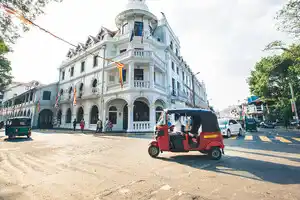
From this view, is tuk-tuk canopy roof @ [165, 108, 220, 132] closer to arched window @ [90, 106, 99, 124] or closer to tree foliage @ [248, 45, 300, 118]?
arched window @ [90, 106, 99, 124]

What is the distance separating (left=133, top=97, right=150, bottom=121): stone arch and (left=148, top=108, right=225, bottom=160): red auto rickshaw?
11438 millimetres

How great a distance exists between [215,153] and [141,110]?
41.3 ft

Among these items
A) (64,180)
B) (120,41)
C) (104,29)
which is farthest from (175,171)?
(104,29)

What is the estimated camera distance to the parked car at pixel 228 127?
40.4 ft

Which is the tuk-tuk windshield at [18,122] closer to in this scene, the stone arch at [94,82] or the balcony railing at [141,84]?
the stone arch at [94,82]

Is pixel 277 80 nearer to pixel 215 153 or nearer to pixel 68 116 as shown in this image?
pixel 215 153

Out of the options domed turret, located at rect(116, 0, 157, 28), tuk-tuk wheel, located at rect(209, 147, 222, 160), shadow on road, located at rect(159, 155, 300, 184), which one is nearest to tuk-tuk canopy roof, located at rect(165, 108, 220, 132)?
tuk-tuk wheel, located at rect(209, 147, 222, 160)

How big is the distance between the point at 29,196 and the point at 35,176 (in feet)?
4.47

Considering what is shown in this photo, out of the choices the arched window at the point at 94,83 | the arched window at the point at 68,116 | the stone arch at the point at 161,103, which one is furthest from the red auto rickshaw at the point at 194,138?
the arched window at the point at 68,116

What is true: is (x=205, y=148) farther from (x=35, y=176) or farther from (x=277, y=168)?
(x=35, y=176)

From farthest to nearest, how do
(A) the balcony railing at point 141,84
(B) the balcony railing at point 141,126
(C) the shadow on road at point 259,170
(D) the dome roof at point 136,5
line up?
(D) the dome roof at point 136,5, (A) the balcony railing at point 141,84, (B) the balcony railing at point 141,126, (C) the shadow on road at point 259,170

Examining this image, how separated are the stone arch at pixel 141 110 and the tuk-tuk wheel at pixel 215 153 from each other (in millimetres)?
12106

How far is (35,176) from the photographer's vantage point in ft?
13.1

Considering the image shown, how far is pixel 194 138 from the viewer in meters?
6.02
